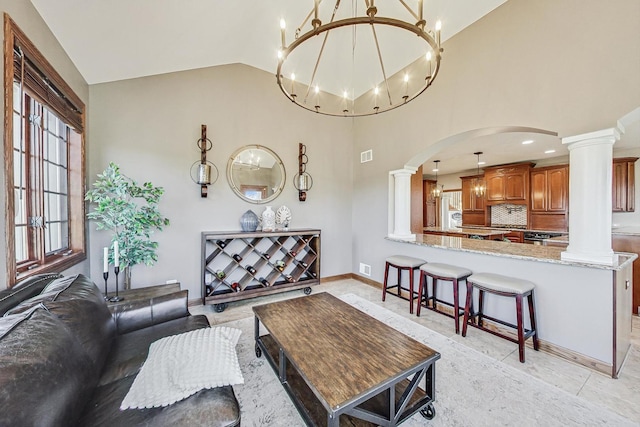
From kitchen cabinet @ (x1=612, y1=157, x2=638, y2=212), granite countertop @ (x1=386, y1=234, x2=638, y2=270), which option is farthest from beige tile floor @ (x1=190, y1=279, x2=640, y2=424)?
kitchen cabinet @ (x1=612, y1=157, x2=638, y2=212)

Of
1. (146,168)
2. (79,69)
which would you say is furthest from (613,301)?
(79,69)

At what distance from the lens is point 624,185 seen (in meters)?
4.50

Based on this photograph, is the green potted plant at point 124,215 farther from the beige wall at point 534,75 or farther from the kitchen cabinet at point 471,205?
the kitchen cabinet at point 471,205

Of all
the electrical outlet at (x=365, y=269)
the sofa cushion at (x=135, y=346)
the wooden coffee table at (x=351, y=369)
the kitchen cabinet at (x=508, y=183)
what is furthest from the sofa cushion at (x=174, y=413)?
the kitchen cabinet at (x=508, y=183)

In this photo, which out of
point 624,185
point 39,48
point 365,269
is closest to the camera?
point 39,48

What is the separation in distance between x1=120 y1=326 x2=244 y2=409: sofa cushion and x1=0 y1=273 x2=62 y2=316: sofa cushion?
66 centimetres

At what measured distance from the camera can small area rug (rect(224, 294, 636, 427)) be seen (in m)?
1.52

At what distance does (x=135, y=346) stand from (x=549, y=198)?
7.38 meters

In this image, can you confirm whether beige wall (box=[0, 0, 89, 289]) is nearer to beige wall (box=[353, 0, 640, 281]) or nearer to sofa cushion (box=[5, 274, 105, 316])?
sofa cushion (box=[5, 274, 105, 316])

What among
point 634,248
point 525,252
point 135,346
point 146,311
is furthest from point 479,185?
point 135,346

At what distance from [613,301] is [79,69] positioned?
5.09 m

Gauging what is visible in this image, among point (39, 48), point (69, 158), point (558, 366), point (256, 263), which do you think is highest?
point (39, 48)

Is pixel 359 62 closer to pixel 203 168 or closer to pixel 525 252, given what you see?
pixel 203 168

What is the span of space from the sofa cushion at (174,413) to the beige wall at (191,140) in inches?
89.2
